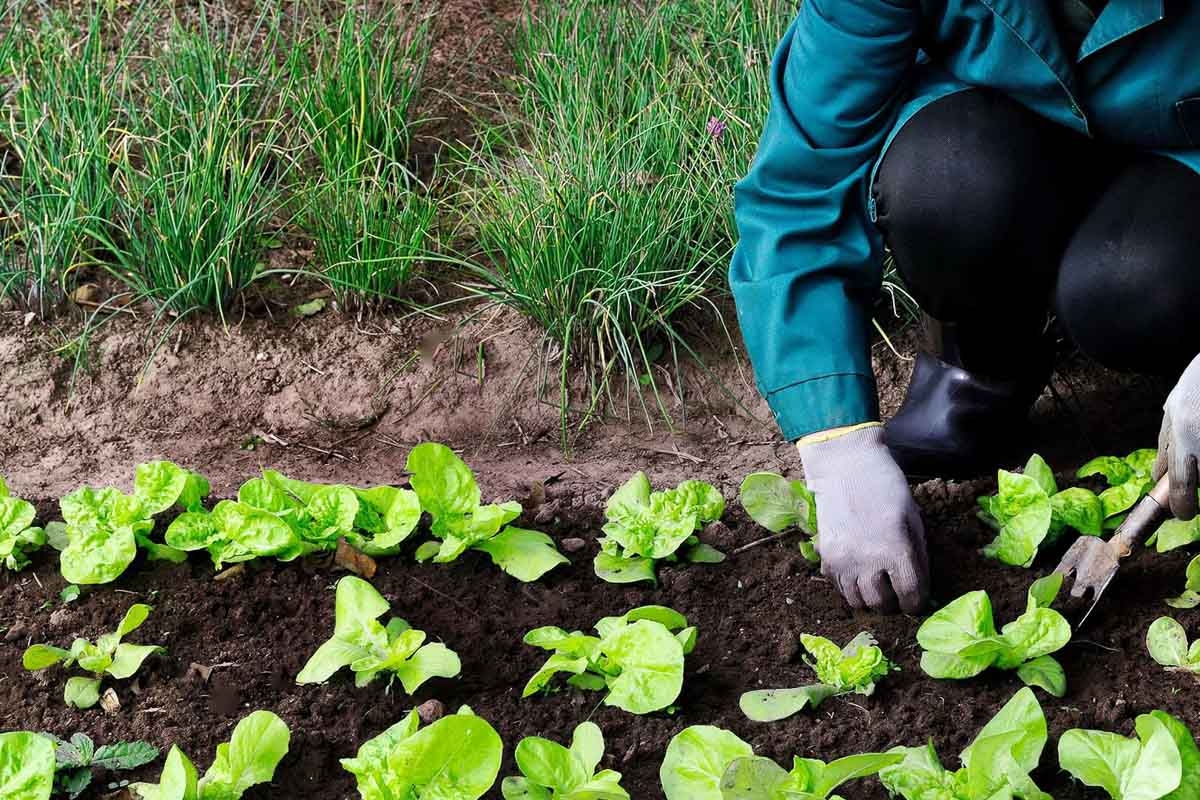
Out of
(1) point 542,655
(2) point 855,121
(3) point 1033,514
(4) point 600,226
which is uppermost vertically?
(2) point 855,121

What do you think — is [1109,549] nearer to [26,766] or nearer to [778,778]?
[778,778]

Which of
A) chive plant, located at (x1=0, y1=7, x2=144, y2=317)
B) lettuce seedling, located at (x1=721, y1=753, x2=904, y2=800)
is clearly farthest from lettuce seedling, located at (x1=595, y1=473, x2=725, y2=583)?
chive plant, located at (x1=0, y1=7, x2=144, y2=317)

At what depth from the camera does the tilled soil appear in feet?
5.00

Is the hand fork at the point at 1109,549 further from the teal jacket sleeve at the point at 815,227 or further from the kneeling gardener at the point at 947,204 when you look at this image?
the teal jacket sleeve at the point at 815,227

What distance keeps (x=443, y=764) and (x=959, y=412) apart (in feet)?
3.69

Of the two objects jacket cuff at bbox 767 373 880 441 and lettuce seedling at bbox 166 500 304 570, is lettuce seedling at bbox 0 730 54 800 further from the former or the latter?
jacket cuff at bbox 767 373 880 441

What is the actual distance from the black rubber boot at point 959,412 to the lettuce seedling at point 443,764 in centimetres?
99

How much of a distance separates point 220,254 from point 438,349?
45 cm

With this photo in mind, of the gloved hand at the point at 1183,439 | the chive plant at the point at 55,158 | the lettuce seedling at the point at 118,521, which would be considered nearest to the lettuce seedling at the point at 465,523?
the lettuce seedling at the point at 118,521

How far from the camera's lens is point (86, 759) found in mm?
1473

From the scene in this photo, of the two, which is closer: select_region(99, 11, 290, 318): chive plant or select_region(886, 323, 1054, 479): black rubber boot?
select_region(886, 323, 1054, 479): black rubber boot

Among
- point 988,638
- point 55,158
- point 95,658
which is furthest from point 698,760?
point 55,158

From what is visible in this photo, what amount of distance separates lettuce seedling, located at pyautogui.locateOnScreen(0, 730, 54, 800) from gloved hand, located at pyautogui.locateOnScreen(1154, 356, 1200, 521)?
1.33 metres

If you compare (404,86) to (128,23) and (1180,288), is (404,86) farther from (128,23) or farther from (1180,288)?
(1180,288)
